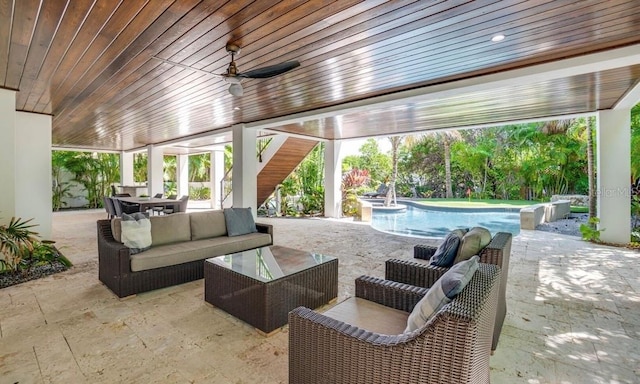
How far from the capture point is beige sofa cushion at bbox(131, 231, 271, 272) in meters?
3.33

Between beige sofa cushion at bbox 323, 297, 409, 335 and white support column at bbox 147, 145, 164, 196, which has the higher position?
white support column at bbox 147, 145, 164, 196

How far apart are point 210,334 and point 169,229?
6.28 feet

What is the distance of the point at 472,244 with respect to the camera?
238 cm

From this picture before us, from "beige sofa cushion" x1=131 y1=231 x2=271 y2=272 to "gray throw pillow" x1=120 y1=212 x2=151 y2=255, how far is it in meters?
0.09

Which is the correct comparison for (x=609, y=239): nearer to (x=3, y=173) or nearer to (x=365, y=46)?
(x=365, y=46)

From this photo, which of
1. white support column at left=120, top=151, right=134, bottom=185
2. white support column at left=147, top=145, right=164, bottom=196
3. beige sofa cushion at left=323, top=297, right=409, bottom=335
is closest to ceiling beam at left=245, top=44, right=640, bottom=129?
beige sofa cushion at left=323, top=297, right=409, bottom=335

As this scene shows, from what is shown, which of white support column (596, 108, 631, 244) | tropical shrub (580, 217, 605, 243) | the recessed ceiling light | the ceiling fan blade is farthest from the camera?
tropical shrub (580, 217, 605, 243)

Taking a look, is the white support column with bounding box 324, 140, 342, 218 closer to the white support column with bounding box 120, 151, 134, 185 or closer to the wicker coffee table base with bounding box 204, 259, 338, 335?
the wicker coffee table base with bounding box 204, 259, 338, 335

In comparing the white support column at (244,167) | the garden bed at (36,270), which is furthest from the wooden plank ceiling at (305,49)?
the garden bed at (36,270)

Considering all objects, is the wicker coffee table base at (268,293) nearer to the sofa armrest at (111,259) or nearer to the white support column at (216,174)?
the sofa armrest at (111,259)

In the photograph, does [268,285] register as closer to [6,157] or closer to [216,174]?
[6,157]

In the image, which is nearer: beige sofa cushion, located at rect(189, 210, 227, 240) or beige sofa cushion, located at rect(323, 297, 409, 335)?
beige sofa cushion, located at rect(323, 297, 409, 335)

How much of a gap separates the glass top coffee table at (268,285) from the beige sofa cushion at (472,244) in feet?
4.08

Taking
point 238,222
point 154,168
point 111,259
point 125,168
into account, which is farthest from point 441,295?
point 125,168
